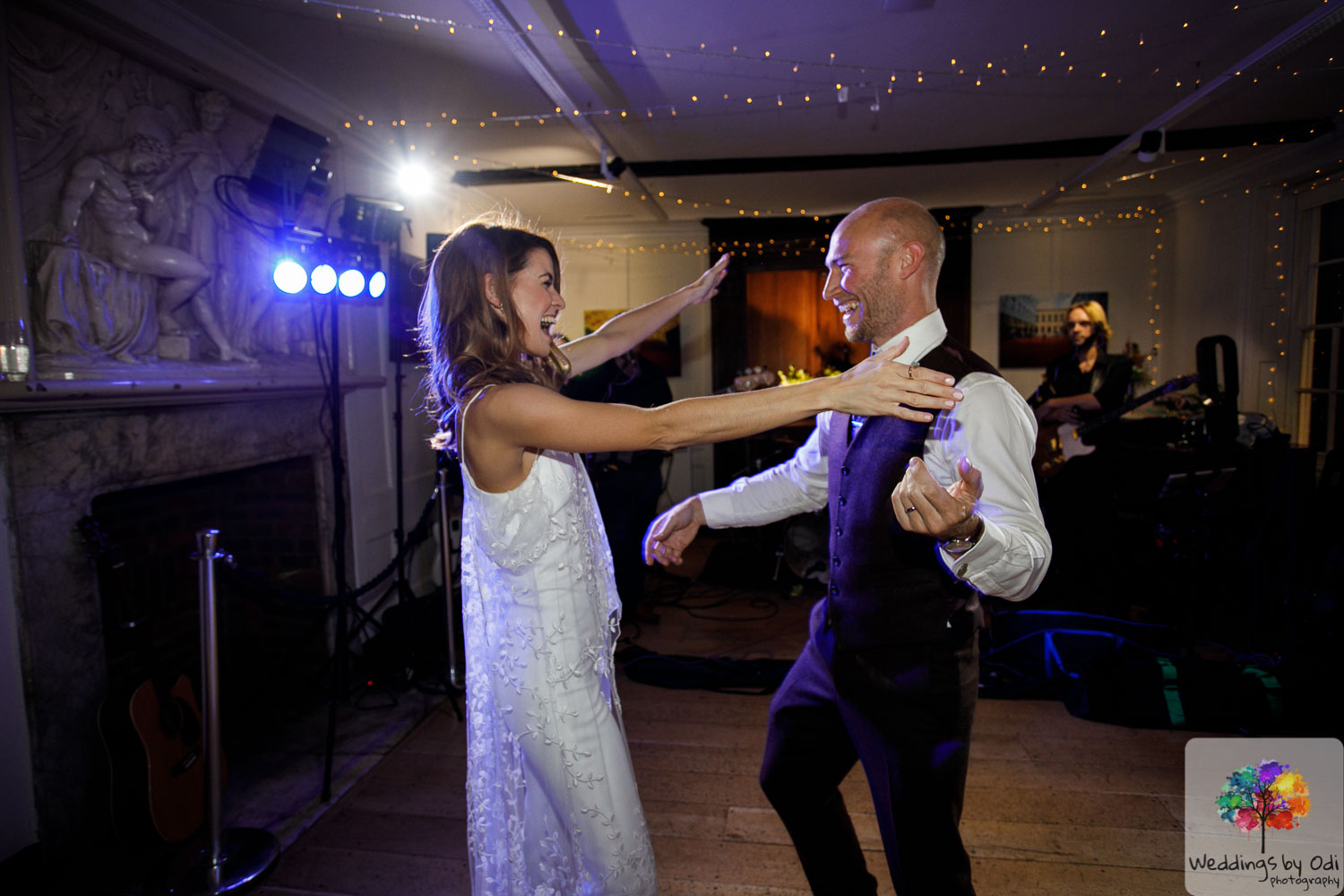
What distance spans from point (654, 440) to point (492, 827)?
0.99 metres

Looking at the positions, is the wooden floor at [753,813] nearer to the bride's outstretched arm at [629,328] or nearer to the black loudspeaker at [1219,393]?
the bride's outstretched arm at [629,328]

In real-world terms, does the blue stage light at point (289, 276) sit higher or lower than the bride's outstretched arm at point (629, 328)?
higher

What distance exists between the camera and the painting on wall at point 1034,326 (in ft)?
23.5

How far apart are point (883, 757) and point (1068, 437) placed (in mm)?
4052

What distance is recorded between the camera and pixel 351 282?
11.4 feet

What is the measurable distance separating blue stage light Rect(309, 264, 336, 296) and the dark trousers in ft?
9.47

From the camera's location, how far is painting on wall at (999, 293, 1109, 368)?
23.5ft

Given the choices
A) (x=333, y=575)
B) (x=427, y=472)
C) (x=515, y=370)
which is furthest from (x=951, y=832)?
(x=427, y=472)

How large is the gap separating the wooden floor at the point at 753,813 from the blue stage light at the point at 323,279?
2155mm

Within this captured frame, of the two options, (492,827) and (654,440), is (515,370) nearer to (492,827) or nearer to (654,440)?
(654,440)

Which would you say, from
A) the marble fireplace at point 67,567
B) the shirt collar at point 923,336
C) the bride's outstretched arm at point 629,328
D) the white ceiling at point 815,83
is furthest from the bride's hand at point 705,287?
the marble fireplace at point 67,567

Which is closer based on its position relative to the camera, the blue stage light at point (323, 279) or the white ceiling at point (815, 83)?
the white ceiling at point (815, 83)

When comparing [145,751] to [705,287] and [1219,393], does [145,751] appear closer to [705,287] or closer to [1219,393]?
[705,287]

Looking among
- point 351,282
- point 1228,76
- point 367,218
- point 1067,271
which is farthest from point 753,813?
point 1067,271
